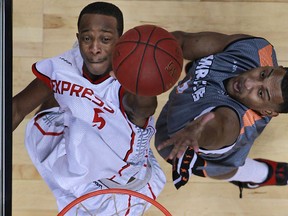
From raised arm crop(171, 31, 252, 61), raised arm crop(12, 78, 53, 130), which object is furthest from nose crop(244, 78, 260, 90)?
raised arm crop(12, 78, 53, 130)

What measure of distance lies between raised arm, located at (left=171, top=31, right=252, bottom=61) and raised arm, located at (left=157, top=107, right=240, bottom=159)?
20 cm

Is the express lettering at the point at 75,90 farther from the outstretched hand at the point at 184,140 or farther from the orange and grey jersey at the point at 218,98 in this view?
the outstretched hand at the point at 184,140

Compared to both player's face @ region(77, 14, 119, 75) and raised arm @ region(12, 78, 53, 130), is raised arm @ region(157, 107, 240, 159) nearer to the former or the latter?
player's face @ region(77, 14, 119, 75)

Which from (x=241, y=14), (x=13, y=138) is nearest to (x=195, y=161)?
(x=241, y=14)

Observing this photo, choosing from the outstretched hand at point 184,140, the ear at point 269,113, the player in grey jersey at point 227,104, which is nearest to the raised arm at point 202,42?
the player in grey jersey at point 227,104

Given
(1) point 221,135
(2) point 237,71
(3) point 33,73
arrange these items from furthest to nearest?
1. (3) point 33,73
2. (2) point 237,71
3. (1) point 221,135

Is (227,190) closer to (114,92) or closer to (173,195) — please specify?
(173,195)

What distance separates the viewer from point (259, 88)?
1.14m

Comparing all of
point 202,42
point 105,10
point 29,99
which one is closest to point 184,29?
point 202,42

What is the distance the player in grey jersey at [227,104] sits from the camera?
3.78 ft

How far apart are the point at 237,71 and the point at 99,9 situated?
0.47m

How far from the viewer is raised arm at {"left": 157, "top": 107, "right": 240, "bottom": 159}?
0.85 meters

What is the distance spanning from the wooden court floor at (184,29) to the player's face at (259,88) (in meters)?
0.17

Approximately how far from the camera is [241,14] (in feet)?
4.39
